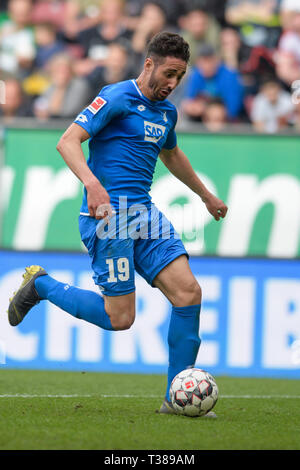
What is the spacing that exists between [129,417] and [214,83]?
261 inches

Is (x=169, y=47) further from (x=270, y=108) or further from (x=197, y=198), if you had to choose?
(x=270, y=108)

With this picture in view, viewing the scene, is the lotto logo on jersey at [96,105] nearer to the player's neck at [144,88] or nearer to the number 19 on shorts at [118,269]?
the player's neck at [144,88]

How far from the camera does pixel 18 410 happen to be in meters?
5.07

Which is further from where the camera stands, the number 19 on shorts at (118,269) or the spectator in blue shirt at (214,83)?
the spectator in blue shirt at (214,83)

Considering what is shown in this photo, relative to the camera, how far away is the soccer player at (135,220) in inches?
198

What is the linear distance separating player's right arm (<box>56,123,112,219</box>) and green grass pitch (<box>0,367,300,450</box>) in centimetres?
118

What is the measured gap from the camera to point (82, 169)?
15.3 feet

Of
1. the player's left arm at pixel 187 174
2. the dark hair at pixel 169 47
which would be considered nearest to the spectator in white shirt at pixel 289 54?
the player's left arm at pixel 187 174

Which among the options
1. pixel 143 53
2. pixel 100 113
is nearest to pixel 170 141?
pixel 100 113

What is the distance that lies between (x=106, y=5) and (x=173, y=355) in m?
8.09

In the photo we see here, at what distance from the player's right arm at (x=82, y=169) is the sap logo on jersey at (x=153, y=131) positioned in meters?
0.44

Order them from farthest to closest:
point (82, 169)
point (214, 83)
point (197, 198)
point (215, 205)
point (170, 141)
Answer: point (214, 83) < point (197, 198) < point (215, 205) < point (170, 141) < point (82, 169)

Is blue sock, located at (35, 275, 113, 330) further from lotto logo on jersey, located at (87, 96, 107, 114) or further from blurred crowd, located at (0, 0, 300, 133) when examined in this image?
blurred crowd, located at (0, 0, 300, 133)

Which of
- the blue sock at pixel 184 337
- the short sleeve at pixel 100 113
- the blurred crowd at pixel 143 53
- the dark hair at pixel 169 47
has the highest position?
the blurred crowd at pixel 143 53
